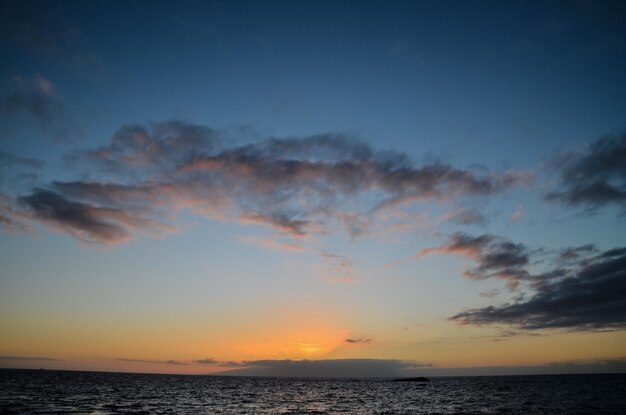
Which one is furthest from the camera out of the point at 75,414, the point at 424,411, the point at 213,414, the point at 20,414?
the point at 424,411

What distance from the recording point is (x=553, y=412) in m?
57.4

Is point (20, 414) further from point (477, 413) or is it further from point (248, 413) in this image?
point (477, 413)

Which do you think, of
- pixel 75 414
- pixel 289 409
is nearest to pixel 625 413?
pixel 289 409

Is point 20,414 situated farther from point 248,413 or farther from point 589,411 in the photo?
point 589,411

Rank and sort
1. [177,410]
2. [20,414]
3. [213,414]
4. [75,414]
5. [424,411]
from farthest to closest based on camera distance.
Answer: [424,411], [177,410], [213,414], [75,414], [20,414]

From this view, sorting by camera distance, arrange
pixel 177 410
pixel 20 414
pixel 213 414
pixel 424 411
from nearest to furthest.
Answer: pixel 20 414
pixel 213 414
pixel 177 410
pixel 424 411

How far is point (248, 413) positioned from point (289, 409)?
8114 mm

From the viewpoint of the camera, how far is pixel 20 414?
44281 millimetres

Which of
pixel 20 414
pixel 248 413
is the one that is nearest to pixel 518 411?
pixel 248 413

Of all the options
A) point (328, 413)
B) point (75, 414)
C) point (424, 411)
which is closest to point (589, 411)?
point (424, 411)

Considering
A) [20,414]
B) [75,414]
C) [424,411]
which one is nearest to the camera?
[20,414]

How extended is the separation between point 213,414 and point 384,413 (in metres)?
24.2

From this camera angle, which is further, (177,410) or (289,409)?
(289,409)

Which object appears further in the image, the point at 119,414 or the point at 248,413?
the point at 248,413
